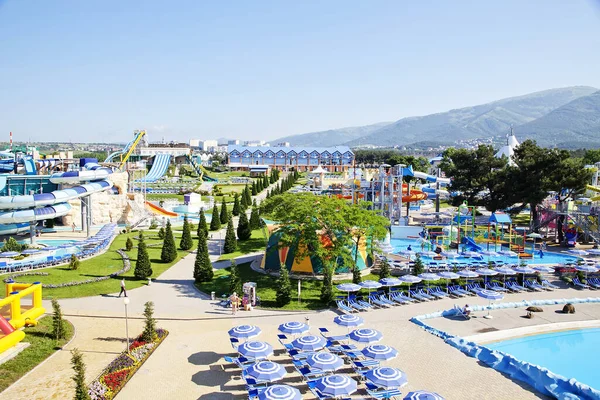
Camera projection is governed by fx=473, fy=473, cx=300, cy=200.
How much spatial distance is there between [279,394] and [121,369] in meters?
6.58

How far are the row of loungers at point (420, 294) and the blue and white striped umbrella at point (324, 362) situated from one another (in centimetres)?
822

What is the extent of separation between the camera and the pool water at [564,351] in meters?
19.8

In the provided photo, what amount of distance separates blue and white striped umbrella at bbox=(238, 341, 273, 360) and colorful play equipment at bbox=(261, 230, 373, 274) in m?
12.9

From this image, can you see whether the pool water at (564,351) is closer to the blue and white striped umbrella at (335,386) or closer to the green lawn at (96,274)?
the blue and white striped umbrella at (335,386)

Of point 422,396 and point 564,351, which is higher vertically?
point 422,396

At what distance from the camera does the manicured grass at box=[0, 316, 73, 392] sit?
1697 cm

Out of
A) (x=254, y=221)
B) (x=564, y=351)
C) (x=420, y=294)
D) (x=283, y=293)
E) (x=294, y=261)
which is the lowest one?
(x=564, y=351)

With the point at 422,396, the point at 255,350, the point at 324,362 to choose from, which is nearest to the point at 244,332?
the point at 255,350

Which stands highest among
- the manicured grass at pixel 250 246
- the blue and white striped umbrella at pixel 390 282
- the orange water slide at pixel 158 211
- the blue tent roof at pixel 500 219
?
the blue tent roof at pixel 500 219

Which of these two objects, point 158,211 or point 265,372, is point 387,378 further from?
point 158,211

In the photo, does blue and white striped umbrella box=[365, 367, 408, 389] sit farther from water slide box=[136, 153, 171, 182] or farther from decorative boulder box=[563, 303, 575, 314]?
water slide box=[136, 153, 171, 182]

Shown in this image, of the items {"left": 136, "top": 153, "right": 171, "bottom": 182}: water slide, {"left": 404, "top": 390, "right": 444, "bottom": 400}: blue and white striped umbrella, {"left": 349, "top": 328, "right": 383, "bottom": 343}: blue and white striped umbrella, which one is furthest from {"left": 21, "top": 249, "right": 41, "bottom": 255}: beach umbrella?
{"left": 136, "top": 153, "right": 171, "bottom": 182}: water slide

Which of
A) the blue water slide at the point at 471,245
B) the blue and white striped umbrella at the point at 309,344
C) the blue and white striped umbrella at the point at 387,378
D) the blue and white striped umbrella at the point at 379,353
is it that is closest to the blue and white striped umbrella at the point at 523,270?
the blue water slide at the point at 471,245

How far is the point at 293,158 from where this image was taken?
136 metres
